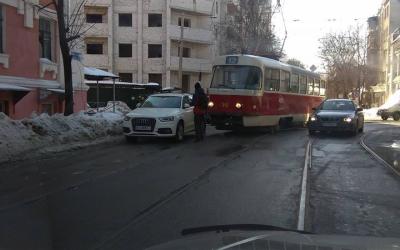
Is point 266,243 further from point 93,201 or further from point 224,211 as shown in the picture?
point 93,201

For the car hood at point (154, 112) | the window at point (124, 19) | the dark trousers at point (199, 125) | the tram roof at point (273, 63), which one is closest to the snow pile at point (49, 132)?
the car hood at point (154, 112)

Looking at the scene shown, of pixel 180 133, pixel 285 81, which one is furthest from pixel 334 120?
pixel 180 133

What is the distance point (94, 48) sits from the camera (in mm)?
61375

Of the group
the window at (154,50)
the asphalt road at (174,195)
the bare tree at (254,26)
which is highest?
the bare tree at (254,26)

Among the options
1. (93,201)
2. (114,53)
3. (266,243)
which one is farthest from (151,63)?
(266,243)

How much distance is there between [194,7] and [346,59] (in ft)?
73.8

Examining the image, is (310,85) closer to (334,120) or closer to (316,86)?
(316,86)

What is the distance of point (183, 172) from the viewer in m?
11.9

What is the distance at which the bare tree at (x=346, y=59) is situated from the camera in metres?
71.0

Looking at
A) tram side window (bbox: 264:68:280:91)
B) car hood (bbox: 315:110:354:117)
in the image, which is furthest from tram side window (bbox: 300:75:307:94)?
car hood (bbox: 315:110:354:117)

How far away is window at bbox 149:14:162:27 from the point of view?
61.6 metres

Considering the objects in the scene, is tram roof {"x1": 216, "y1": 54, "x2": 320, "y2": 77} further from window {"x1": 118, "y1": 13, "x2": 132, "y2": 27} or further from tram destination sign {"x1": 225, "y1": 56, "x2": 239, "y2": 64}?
window {"x1": 118, "y1": 13, "x2": 132, "y2": 27}

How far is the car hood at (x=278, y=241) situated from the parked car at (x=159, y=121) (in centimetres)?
1458

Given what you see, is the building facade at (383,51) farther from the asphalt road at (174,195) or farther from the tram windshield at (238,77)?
the asphalt road at (174,195)
